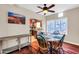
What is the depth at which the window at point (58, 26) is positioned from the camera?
1.50 metres

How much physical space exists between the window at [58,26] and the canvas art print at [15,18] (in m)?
0.53

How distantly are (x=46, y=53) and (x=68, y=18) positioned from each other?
0.76 meters

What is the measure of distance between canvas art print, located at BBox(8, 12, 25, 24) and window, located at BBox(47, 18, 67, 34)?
0.53 metres

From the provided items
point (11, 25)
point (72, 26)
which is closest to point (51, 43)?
point (72, 26)

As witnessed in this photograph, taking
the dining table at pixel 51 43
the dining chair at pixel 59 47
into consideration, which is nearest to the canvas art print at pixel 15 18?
the dining table at pixel 51 43

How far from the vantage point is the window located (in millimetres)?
1498

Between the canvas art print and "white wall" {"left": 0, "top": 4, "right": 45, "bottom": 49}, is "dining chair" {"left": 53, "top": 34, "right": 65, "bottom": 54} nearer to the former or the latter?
"white wall" {"left": 0, "top": 4, "right": 45, "bottom": 49}

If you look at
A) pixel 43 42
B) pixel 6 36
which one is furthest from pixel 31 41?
pixel 6 36

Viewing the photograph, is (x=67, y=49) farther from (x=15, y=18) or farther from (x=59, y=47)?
(x=15, y=18)

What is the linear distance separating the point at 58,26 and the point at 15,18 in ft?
2.63

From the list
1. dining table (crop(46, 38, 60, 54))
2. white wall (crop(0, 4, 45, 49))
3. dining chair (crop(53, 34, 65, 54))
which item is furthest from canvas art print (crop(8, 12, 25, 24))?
dining chair (crop(53, 34, 65, 54))
